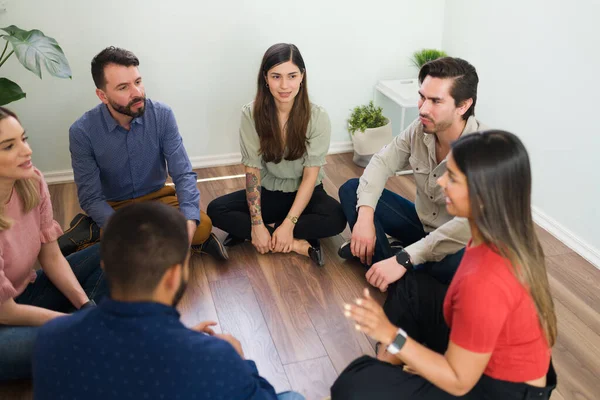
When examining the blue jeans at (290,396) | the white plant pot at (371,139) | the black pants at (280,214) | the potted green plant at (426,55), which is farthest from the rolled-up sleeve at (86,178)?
the potted green plant at (426,55)

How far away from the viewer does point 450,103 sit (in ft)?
7.47

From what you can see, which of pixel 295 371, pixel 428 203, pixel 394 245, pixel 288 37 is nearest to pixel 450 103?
pixel 428 203

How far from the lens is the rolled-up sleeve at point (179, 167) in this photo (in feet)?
8.66

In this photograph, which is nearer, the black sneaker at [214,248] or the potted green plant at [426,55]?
the black sneaker at [214,248]

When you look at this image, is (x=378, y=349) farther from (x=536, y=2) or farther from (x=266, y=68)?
(x=536, y=2)

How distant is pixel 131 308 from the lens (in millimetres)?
1225

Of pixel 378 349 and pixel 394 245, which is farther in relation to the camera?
pixel 394 245

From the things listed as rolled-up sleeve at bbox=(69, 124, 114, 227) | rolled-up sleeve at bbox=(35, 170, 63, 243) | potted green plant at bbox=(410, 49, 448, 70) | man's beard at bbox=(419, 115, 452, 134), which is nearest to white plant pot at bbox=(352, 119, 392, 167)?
potted green plant at bbox=(410, 49, 448, 70)

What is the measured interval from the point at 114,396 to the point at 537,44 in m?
2.54

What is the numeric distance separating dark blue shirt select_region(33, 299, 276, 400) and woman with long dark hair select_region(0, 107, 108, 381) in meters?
0.70

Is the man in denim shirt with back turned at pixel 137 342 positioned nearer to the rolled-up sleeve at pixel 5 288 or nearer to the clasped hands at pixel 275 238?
the rolled-up sleeve at pixel 5 288

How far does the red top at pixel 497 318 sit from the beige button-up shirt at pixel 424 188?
2.41 ft

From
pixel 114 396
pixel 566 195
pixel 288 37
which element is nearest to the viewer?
pixel 114 396

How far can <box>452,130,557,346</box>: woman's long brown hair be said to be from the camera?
4.52 feet
